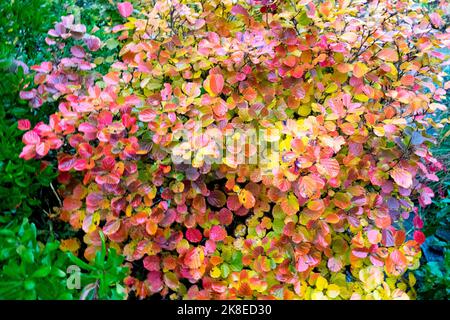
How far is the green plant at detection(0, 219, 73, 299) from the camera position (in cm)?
95

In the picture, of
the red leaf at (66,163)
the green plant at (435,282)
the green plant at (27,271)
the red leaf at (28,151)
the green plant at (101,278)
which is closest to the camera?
the green plant at (27,271)

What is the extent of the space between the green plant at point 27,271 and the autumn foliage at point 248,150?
12.7 inches

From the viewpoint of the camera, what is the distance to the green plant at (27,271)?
0.95 m

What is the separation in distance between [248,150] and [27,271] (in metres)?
0.75

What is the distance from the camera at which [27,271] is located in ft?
3.23

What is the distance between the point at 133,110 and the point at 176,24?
42 centimetres

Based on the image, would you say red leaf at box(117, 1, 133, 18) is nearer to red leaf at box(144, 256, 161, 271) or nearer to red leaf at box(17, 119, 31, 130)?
red leaf at box(17, 119, 31, 130)

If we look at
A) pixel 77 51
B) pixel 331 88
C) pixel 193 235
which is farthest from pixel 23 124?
pixel 331 88

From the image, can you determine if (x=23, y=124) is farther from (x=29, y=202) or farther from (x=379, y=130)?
(x=379, y=130)

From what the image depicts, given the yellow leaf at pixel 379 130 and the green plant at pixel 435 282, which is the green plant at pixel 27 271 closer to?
the yellow leaf at pixel 379 130

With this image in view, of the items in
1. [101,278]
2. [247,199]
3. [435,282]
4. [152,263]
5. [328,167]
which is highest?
[101,278]

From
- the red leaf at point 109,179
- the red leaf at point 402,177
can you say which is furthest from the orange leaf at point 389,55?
the red leaf at point 109,179

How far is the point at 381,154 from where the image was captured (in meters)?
1.59
